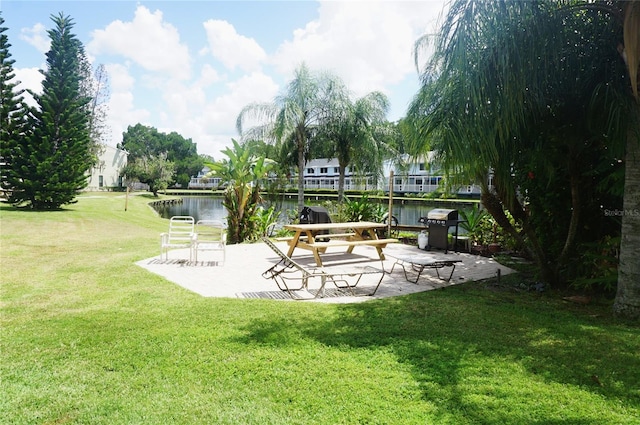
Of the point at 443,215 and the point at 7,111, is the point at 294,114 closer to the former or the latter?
the point at 443,215

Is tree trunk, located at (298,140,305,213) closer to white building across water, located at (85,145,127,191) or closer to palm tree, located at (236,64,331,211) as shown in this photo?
palm tree, located at (236,64,331,211)

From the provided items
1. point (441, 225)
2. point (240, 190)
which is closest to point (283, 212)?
point (240, 190)

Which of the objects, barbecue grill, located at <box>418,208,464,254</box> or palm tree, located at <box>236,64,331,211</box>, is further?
palm tree, located at <box>236,64,331,211</box>

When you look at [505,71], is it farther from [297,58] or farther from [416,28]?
[297,58]

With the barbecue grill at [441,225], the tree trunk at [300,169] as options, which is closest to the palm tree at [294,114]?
the tree trunk at [300,169]

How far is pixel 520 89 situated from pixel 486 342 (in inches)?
108

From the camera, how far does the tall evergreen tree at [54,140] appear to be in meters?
20.3

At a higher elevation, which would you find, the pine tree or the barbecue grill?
the pine tree

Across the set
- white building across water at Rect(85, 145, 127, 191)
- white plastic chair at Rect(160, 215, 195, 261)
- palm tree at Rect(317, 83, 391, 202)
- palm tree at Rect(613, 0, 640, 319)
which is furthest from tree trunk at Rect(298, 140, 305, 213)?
white building across water at Rect(85, 145, 127, 191)

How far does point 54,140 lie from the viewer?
2106 centimetres

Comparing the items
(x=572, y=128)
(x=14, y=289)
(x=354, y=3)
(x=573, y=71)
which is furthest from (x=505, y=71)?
(x=14, y=289)

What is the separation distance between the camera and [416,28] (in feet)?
20.7

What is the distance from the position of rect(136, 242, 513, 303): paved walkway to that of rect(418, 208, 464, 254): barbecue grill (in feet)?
0.95

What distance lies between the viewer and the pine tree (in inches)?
777
